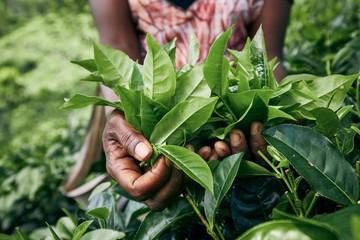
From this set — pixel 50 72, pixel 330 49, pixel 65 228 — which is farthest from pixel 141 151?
pixel 50 72

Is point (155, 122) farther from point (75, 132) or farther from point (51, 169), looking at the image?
point (75, 132)

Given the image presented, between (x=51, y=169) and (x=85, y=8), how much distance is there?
16.4 feet

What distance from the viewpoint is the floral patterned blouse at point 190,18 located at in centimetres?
157

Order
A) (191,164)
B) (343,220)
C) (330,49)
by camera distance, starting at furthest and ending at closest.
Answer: (330,49) < (191,164) < (343,220)

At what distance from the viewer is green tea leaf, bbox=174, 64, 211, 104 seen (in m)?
0.82

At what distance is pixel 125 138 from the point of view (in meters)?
0.83

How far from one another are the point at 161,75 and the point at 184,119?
86 millimetres

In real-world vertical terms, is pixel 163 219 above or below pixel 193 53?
below

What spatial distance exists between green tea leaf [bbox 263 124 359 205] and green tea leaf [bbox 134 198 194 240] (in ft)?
0.62

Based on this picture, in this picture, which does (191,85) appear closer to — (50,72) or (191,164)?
(191,164)

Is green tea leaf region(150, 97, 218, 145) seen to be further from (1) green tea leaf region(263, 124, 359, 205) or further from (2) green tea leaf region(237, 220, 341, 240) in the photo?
(2) green tea leaf region(237, 220, 341, 240)

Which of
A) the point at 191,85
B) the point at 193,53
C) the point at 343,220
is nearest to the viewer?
the point at 343,220

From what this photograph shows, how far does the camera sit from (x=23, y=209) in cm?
231

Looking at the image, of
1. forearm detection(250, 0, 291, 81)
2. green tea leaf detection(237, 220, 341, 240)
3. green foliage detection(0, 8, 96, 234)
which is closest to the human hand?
green tea leaf detection(237, 220, 341, 240)
